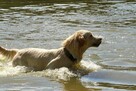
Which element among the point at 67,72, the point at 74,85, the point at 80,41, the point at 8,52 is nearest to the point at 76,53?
the point at 80,41

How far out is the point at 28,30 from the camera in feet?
49.5

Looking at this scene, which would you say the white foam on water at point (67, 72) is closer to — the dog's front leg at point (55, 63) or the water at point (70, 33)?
the water at point (70, 33)

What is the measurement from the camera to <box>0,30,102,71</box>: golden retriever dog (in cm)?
962

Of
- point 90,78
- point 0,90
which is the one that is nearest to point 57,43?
point 90,78

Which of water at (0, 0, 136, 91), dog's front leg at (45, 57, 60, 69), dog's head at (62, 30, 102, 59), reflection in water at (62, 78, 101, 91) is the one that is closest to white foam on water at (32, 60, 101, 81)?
water at (0, 0, 136, 91)

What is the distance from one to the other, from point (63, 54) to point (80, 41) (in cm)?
54

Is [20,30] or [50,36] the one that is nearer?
[50,36]


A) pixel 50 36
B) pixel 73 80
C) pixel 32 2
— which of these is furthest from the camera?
pixel 32 2

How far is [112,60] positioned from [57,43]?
8.23 ft

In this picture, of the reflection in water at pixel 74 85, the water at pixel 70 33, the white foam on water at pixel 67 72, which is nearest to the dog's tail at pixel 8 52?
the water at pixel 70 33

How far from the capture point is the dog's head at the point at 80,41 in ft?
31.4

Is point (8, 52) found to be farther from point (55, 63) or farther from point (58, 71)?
point (58, 71)

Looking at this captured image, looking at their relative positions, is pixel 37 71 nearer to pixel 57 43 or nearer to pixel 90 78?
pixel 90 78

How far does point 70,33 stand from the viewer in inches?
559
